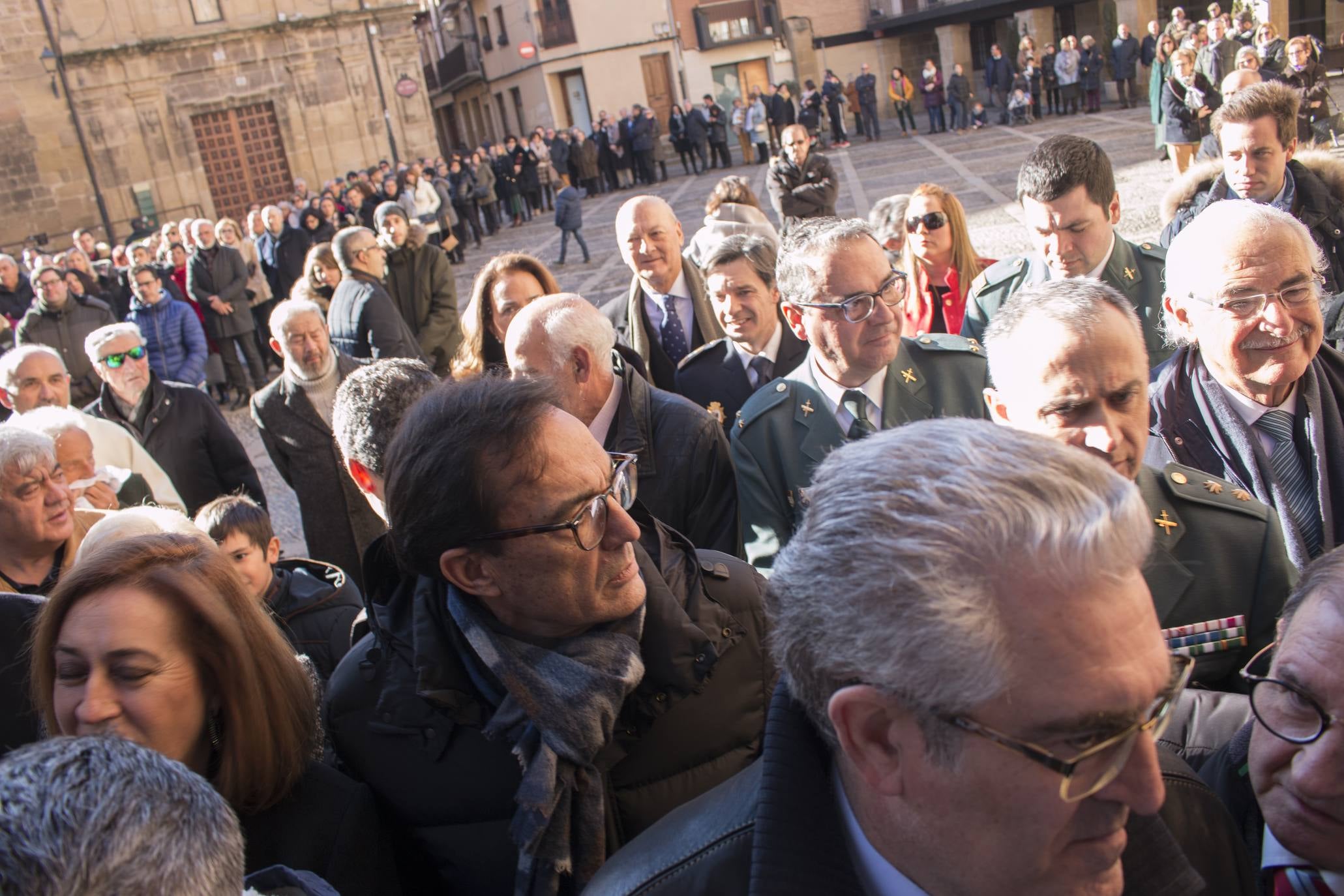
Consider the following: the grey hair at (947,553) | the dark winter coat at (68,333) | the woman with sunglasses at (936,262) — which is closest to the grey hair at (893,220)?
the woman with sunglasses at (936,262)

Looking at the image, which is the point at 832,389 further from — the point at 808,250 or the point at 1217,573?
the point at 1217,573

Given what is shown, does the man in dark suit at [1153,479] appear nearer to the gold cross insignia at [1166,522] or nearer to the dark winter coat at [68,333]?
the gold cross insignia at [1166,522]

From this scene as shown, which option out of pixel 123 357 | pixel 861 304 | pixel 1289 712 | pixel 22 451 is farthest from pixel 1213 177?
pixel 123 357

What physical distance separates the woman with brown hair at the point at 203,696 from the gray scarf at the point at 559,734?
36 centimetres

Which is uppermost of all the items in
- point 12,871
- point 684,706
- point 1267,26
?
point 1267,26

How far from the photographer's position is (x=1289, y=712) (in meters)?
1.51

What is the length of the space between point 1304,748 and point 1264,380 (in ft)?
4.27

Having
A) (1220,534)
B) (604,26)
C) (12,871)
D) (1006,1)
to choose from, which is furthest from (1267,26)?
(604,26)

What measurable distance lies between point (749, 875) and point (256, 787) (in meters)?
1.07

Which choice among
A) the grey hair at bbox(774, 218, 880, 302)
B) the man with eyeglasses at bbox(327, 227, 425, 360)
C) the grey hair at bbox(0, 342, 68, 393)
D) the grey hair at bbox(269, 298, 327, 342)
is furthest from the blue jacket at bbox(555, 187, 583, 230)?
the grey hair at bbox(774, 218, 880, 302)

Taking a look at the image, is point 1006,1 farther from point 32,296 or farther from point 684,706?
point 684,706

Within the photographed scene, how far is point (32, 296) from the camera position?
37.0 ft

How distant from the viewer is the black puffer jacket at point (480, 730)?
191 centimetres

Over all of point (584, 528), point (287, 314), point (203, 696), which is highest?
point (287, 314)
